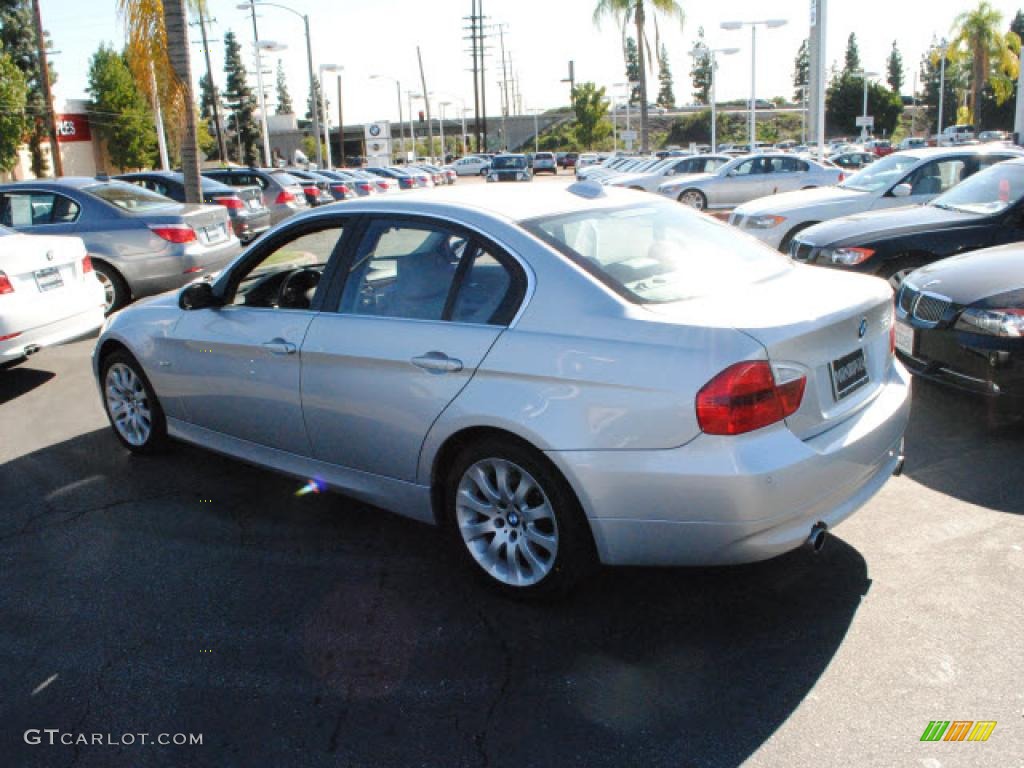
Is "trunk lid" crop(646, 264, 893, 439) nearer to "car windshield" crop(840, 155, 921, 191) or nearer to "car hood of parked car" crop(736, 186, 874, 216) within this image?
"car hood of parked car" crop(736, 186, 874, 216)

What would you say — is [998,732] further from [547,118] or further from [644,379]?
[547,118]

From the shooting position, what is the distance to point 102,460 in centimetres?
564

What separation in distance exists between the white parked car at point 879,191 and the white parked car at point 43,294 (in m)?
6.61

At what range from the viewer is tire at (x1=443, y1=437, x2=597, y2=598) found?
3430 millimetres

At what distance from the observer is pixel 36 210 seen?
34.4 feet

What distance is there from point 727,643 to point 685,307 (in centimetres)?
123

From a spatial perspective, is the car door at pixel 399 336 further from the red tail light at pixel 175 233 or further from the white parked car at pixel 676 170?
the white parked car at pixel 676 170

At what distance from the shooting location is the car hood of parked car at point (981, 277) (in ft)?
17.4

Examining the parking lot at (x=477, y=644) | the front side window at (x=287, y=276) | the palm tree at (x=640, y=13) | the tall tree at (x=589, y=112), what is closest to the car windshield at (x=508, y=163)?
the palm tree at (x=640, y=13)

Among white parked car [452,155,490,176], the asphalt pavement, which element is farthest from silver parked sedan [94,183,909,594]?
white parked car [452,155,490,176]

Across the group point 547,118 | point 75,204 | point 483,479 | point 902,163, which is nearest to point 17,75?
point 75,204

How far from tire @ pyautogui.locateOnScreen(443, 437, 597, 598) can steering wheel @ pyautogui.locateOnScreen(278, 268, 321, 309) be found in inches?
57.5

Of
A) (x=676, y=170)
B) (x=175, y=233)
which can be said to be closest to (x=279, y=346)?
(x=175, y=233)

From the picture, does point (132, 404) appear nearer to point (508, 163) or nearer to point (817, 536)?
point (817, 536)
